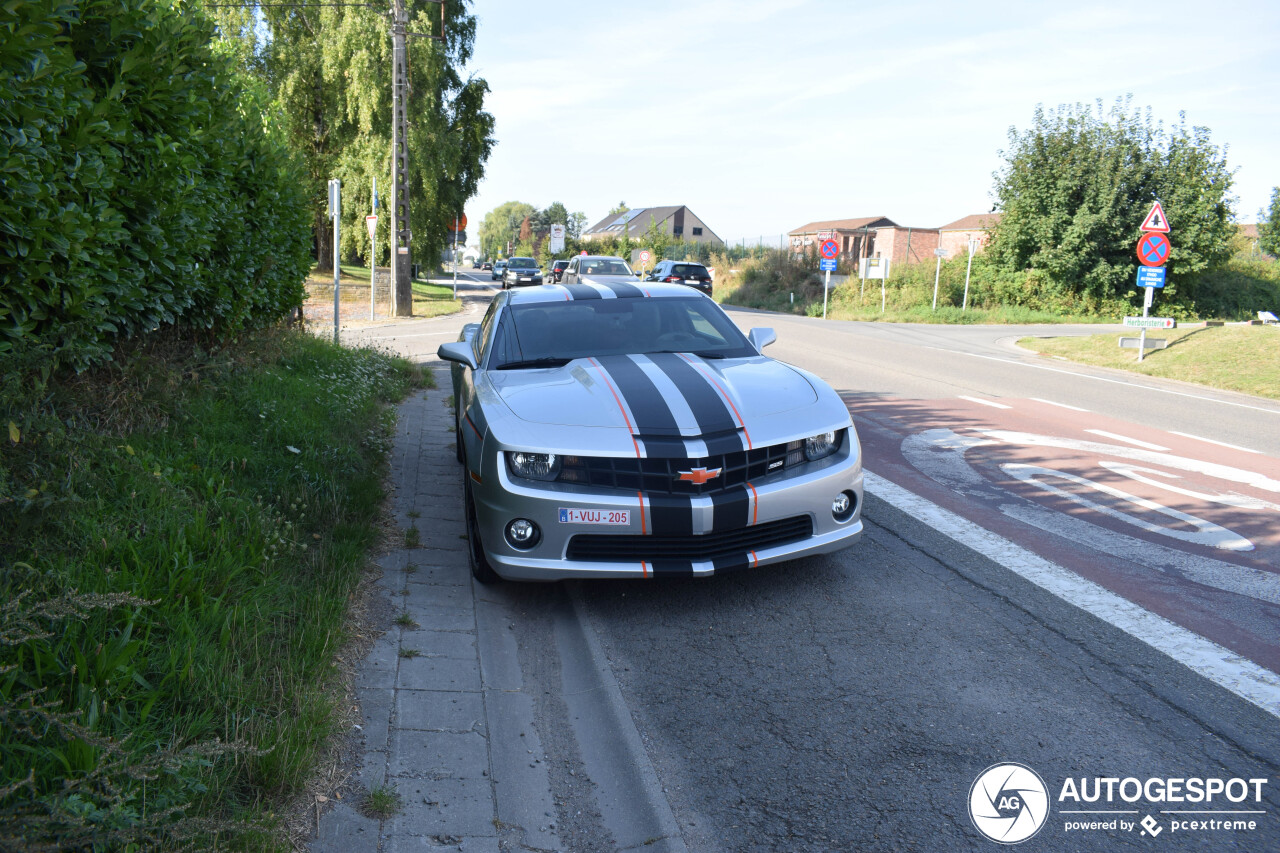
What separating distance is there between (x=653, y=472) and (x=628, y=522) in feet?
0.87

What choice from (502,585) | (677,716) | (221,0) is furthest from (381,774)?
(221,0)

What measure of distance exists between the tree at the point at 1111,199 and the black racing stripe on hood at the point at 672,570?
114 feet

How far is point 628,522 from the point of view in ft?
13.6

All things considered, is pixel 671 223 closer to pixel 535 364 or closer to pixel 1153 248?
pixel 1153 248

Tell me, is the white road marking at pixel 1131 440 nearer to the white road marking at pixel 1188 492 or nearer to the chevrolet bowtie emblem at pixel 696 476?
the white road marking at pixel 1188 492

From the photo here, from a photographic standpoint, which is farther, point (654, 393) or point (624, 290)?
point (624, 290)

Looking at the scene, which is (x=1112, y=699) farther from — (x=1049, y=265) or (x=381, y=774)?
(x=1049, y=265)

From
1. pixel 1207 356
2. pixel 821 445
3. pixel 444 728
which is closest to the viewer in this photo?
pixel 444 728

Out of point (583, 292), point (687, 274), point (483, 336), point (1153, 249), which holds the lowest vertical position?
point (483, 336)

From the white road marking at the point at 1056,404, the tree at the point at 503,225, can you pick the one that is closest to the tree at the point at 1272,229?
the white road marking at the point at 1056,404

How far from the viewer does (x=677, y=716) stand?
136 inches

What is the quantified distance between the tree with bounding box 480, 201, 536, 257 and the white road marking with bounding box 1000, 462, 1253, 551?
132435mm

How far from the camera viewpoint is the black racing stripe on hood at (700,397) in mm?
4391

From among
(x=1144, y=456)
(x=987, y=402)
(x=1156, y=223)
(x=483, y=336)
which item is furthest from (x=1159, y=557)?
(x=1156, y=223)
